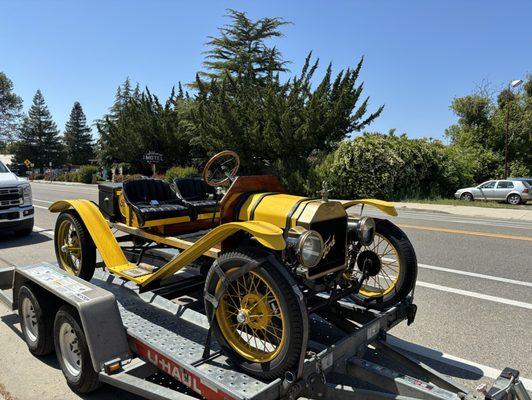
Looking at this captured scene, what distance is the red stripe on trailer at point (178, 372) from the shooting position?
247cm

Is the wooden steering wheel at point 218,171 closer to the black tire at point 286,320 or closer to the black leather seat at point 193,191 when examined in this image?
the black leather seat at point 193,191

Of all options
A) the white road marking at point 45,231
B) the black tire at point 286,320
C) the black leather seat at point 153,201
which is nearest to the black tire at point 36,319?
the black leather seat at point 153,201

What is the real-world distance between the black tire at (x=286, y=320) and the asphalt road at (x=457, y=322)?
121cm

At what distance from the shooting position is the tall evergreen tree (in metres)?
71.4

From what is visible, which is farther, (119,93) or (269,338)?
(119,93)

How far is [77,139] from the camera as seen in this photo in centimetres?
7812

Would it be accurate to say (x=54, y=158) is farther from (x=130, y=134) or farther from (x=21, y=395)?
(x=21, y=395)

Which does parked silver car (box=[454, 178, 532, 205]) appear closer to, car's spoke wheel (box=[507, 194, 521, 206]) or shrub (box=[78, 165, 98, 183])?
car's spoke wheel (box=[507, 194, 521, 206])

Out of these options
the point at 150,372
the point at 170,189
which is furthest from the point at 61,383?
the point at 170,189

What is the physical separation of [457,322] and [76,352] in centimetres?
372

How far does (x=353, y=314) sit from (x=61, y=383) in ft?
7.89

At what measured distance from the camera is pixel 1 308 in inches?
195

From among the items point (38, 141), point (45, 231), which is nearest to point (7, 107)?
point (38, 141)

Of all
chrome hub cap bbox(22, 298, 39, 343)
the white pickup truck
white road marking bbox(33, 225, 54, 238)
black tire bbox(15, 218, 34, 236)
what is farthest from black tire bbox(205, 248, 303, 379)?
white road marking bbox(33, 225, 54, 238)
